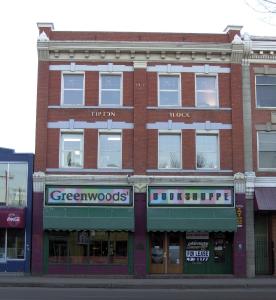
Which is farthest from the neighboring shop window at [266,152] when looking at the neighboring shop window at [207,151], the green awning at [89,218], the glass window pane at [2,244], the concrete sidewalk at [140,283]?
the glass window pane at [2,244]

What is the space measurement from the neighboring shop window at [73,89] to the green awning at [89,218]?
18.9 ft

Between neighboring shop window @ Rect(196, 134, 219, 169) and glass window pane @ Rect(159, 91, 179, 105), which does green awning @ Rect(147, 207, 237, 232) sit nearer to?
neighboring shop window @ Rect(196, 134, 219, 169)

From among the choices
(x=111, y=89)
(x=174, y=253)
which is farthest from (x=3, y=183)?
(x=174, y=253)

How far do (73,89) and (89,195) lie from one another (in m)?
5.76

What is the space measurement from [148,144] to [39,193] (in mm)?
6174

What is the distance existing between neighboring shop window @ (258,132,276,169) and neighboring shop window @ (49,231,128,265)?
8218mm

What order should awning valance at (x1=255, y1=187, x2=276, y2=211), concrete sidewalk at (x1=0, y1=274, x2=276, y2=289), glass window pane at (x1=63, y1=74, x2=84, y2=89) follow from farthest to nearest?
glass window pane at (x1=63, y1=74, x2=84, y2=89), awning valance at (x1=255, y1=187, x2=276, y2=211), concrete sidewalk at (x1=0, y1=274, x2=276, y2=289)

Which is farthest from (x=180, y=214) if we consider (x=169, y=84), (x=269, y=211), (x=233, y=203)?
(x=169, y=84)

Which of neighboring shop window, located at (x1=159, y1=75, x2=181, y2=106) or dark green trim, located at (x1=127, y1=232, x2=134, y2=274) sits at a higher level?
neighboring shop window, located at (x1=159, y1=75, x2=181, y2=106)

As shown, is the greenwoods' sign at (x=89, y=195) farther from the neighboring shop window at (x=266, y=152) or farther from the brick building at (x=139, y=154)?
the neighboring shop window at (x=266, y=152)

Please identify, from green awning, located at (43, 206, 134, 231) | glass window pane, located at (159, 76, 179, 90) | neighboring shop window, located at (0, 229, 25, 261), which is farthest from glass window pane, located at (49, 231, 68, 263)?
glass window pane, located at (159, 76, 179, 90)

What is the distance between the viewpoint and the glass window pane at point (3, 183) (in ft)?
101

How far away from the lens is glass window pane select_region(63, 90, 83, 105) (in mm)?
31141

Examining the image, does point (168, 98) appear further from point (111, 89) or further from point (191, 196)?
point (191, 196)
